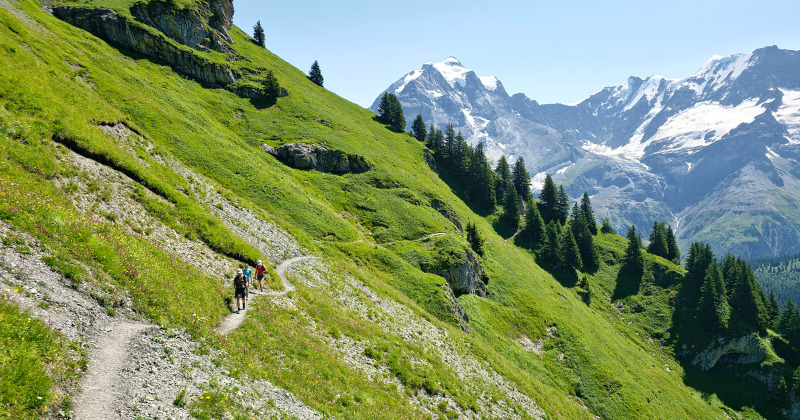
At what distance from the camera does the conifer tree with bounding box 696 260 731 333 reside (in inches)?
3413

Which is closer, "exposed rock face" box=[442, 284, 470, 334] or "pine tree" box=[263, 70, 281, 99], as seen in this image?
"exposed rock face" box=[442, 284, 470, 334]

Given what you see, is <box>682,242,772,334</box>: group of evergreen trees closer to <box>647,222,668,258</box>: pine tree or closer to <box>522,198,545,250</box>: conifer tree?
<box>647,222,668,258</box>: pine tree

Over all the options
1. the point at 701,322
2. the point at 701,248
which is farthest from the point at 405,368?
the point at 701,248

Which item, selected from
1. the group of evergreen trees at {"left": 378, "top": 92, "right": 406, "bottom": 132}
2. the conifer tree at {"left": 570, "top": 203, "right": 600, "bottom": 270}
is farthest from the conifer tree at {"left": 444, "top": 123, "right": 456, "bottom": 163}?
the conifer tree at {"left": 570, "top": 203, "right": 600, "bottom": 270}

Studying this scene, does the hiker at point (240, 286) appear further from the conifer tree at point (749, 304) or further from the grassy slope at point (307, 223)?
the conifer tree at point (749, 304)

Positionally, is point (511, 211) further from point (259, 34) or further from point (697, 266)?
point (259, 34)

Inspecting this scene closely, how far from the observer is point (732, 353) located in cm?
8306

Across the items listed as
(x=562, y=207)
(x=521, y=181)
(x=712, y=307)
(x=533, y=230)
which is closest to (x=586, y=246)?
(x=533, y=230)

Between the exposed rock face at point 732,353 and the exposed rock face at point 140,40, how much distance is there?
133 m

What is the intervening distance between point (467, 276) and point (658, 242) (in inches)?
4083

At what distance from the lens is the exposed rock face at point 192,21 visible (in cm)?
8325

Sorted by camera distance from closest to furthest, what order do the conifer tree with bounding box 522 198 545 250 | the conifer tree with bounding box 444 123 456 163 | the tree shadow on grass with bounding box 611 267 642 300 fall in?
the tree shadow on grass with bounding box 611 267 642 300 → the conifer tree with bounding box 522 198 545 250 → the conifer tree with bounding box 444 123 456 163

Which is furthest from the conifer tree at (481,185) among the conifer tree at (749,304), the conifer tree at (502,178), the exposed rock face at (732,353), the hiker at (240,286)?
the hiker at (240,286)

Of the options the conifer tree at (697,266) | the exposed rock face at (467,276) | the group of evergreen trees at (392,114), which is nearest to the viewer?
the exposed rock face at (467,276)
